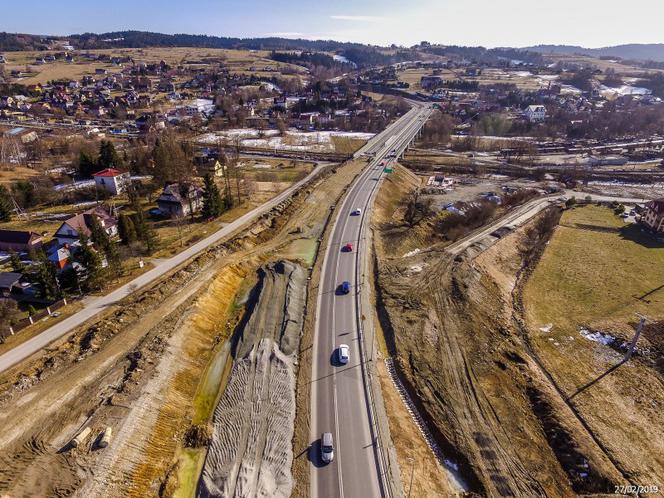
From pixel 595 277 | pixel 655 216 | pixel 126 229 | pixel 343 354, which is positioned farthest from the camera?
pixel 655 216

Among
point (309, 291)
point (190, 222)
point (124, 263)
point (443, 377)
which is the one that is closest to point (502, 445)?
point (443, 377)

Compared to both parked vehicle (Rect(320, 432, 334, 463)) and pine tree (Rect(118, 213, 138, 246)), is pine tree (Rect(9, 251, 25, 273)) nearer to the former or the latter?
pine tree (Rect(118, 213, 138, 246))

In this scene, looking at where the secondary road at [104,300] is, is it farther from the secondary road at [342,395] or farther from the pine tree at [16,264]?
the secondary road at [342,395]

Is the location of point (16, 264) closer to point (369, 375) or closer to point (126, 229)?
point (126, 229)

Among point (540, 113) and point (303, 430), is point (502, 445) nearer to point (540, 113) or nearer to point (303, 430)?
point (303, 430)
